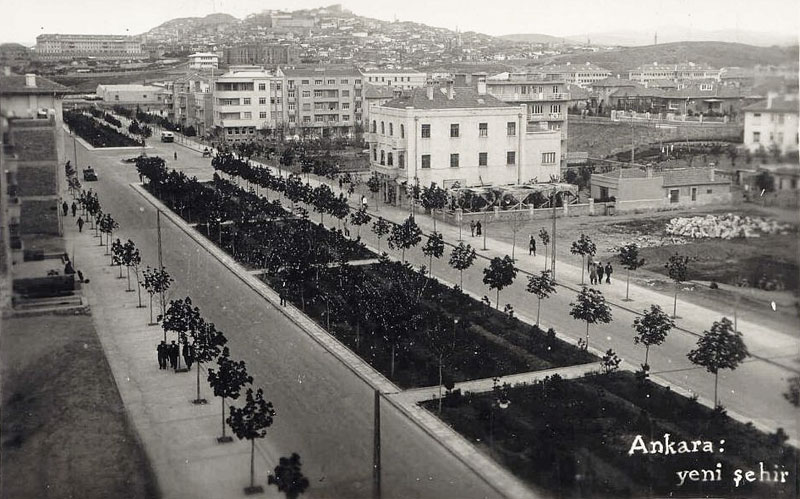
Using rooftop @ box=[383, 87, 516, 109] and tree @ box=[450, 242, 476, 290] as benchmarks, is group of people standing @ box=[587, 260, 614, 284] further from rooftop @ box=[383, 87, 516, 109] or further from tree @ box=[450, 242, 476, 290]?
rooftop @ box=[383, 87, 516, 109]

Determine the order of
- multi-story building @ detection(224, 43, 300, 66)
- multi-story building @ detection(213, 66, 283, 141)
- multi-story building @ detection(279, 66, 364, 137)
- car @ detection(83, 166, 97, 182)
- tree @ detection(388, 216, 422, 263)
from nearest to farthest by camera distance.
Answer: tree @ detection(388, 216, 422, 263) → car @ detection(83, 166, 97, 182) → multi-story building @ detection(213, 66, 283, 141) → multi-story building @ detection(279, 66, 364, 137) → multi-story building @ detection(224, 43, 300, 66)

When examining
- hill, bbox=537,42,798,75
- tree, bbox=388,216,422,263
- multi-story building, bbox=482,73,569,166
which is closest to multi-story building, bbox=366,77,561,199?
hill, bbox=537,42,798,75

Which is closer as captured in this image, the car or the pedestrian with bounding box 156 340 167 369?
the pedestrian with bounding box 156 340 167 369

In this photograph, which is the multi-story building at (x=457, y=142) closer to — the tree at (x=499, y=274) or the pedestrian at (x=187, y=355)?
the tree at (x=499, y=274)

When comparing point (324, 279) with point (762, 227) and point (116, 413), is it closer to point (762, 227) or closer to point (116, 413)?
point (116, 413)

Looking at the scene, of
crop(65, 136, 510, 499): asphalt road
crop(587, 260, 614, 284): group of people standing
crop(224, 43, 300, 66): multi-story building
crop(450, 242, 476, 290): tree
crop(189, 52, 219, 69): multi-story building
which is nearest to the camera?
crop(65, 136, 510, 499): asphalt road

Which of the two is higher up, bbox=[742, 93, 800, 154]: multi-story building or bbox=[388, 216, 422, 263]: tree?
bbox=[742, 93, 800, 154]: multi-story building

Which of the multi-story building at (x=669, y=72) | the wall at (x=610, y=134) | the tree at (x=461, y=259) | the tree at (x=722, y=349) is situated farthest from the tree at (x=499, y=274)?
the wall at (x=610, y=134)
